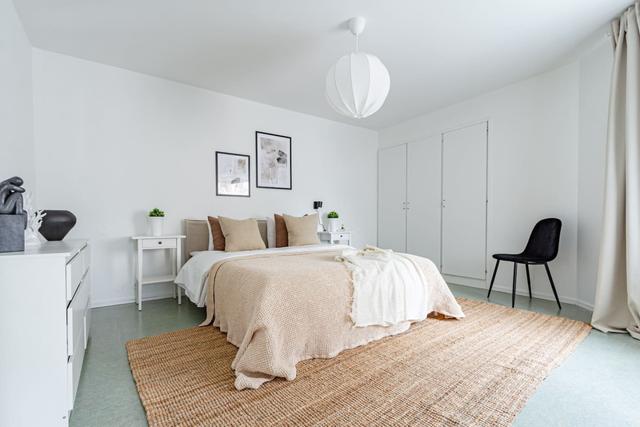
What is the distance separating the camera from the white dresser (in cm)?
132

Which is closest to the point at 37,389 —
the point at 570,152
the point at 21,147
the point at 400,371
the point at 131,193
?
the point at 400,371

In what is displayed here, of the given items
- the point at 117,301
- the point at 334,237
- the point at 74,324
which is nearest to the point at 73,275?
the point at 74,324

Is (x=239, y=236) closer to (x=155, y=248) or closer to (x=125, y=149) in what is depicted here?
(x=155, y=248)

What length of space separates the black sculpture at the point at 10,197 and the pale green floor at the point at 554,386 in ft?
3.33

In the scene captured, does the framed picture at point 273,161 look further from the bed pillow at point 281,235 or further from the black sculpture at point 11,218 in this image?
the black sculpture at point 11,218

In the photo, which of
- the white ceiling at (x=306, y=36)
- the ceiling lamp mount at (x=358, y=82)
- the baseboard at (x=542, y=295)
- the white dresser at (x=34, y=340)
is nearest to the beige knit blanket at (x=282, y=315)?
the white dresser at (x=34, y=340)

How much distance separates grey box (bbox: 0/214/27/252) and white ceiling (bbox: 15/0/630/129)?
1850 mm

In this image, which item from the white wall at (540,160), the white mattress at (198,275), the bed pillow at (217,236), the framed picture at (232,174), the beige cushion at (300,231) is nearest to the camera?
the white mattress at (198,275)

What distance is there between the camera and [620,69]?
2721 millimetres

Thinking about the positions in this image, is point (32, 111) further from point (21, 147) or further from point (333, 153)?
point (333, 153)

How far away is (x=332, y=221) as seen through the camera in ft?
16.2

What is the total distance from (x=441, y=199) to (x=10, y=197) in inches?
184

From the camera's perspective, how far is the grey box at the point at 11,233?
4.77 ft

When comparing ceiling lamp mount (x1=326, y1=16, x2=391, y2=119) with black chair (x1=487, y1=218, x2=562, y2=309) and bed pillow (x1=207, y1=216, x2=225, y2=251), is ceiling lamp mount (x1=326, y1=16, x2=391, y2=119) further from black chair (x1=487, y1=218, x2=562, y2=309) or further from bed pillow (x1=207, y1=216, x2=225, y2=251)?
black chair (x1=487, y1=218, x2=562, y2=309)
